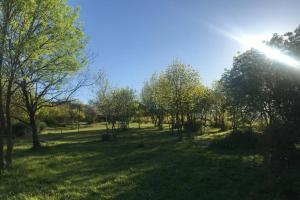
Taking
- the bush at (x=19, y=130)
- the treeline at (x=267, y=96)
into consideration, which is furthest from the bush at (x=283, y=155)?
the bush at (x=19, y=130)

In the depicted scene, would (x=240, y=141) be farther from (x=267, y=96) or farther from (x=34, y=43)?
(x=34, y=43)

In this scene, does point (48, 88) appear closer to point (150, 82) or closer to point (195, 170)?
point (195, 170)

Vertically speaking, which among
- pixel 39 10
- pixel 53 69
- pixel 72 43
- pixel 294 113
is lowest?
pixel 294 113

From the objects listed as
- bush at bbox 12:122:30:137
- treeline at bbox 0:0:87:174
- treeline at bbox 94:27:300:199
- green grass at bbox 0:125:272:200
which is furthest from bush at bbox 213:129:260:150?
bush at bbox 12:122:30:137

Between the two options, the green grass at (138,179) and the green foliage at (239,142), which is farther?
the green foliage at (239,142)

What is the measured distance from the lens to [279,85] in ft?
57.6

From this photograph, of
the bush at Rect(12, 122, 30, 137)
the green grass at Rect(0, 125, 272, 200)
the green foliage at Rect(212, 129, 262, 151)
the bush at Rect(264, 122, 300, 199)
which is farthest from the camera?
the bush at Rect(12, 122, 30, 137)

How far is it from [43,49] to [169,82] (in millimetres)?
31754

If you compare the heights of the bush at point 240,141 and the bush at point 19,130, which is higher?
the bush at point 19,130

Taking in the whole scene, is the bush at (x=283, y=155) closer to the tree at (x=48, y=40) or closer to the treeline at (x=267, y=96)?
the treeline at (x=267, y=96)

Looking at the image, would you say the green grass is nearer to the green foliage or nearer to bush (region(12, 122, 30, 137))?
the green foliage

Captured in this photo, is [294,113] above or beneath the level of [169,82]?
beneath

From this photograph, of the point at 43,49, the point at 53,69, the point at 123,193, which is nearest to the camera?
the point at 123,193

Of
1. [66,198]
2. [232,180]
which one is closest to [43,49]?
[66,198]
